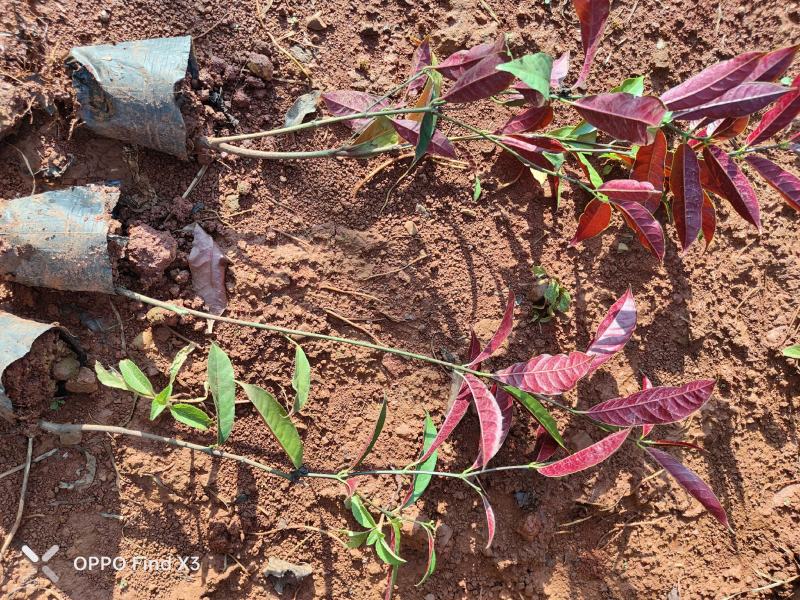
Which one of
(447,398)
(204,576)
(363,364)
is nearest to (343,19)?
(363,364)

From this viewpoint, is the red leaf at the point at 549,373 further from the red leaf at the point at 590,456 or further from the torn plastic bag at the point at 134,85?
the torn plastic bag at the point at 134,85

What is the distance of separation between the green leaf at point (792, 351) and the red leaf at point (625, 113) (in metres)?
1.02

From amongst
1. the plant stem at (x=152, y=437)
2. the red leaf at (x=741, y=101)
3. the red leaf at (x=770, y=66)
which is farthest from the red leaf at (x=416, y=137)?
the plant stem at (x=152, y=437)

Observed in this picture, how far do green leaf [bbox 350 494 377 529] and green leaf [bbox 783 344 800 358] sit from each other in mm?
1422

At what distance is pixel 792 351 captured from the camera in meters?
1.86

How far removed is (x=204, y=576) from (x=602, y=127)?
1.54m

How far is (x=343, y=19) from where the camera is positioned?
1.85 meters

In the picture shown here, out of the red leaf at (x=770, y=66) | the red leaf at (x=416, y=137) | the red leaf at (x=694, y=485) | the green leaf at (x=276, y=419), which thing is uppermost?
the red leaf at (x=770, y=66)

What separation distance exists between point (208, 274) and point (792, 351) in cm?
184

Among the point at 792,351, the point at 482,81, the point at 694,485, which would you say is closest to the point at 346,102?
the point at 482,81

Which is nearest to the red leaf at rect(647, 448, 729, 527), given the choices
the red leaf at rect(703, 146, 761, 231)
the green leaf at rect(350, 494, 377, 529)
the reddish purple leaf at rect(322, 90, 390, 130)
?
the red leaf at rect(703, 146, 761, 231)

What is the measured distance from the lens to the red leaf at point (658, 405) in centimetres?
143

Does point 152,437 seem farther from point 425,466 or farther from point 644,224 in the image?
point 644,224

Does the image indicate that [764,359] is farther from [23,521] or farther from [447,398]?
[23,521]
